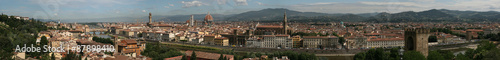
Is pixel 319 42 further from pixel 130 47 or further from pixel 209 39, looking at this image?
pixel 130 47

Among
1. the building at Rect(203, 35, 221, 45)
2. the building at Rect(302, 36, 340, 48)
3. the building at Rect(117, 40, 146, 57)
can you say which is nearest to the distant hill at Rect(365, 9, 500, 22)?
the building at Rect(302, 36, 340, 48)

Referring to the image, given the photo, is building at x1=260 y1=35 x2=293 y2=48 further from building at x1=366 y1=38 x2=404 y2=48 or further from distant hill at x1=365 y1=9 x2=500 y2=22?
distant hill at x1=365 y1=9 x2=500 y2=22

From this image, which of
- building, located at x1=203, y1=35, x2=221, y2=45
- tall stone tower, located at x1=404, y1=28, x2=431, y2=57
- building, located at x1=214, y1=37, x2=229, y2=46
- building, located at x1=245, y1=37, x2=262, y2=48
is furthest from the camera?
building, located at x1=203, y1=35, x2=221, y2=45

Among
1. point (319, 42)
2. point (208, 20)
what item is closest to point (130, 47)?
point (319, 42)

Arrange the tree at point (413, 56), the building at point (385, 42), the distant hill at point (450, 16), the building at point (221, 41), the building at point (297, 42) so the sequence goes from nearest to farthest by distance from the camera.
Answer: the tree at point (413, 56) → the building at point (385, 42) → the building at point (297, 42) → the building at point (221, 41) → the distant hill at point (450, 16)

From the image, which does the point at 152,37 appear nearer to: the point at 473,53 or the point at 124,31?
the point at 124,31

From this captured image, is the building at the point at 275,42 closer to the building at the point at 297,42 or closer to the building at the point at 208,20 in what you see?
the building at the point at 297,42

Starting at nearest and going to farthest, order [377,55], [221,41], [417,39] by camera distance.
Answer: [417,39] → [377,55] → [221,41]

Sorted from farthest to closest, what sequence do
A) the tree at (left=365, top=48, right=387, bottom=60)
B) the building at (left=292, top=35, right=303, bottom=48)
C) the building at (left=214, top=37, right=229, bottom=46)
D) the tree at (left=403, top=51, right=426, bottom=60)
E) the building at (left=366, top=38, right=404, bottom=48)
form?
the building at (left=214, top=37, right=229, bottom=46), the building at (left=292, top=35, right=303, bottom=48), the building at (left=366, top=38, right=404, bottom=48), the tree at (left=365, top=48, right=387, bottom=60), the tree at (left=403, top=51, right=426, bottom=60)

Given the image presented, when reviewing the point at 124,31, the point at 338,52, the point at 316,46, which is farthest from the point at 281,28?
the point at 124,31

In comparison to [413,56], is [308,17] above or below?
above

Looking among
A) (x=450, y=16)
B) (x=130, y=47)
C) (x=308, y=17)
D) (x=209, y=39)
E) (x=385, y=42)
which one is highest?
(x=308, y=17)

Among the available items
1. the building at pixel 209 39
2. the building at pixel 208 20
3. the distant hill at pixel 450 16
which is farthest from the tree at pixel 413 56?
the building at pixel 208 20
